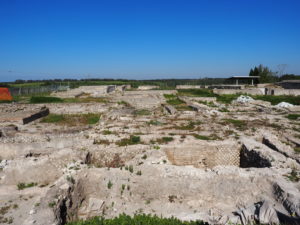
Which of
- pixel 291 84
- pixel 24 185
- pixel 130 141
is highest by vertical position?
pixel 291 84

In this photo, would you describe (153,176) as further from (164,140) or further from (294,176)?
(294,176)

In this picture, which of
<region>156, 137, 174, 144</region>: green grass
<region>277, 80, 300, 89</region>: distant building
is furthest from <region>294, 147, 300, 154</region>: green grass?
<region>277, 80, 300, 89</region>: distant building

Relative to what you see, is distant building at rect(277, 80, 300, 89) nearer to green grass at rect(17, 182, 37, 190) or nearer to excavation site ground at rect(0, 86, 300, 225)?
excavation site ground at rect(0, 86, 300, 225)

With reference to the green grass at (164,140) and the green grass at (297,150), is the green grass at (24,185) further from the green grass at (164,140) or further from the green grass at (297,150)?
the green grass at (297,150)

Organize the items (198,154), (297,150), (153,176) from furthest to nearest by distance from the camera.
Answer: (198,154)
(297,150)
(153,176)

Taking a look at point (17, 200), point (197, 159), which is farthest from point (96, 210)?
point (197, 159)

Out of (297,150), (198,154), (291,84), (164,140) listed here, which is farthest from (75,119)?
(291,84)

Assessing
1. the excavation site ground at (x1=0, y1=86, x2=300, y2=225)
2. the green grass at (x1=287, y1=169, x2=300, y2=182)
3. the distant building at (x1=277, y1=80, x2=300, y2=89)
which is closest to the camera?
the excavation site ground at (x1=0, y1=86, x2=300, y2=225)

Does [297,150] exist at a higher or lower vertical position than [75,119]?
lower

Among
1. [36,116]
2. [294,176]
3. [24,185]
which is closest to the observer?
[294,176]

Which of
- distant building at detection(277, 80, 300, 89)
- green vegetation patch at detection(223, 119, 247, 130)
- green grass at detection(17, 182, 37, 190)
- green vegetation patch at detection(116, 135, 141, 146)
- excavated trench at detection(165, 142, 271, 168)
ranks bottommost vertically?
green grass at detection(17, 182, 37, 190)

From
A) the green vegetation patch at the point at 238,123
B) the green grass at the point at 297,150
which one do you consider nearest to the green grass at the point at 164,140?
the green vegetation patch at the point at 238,123

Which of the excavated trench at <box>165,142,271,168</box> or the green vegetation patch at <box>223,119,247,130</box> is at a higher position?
the green vegetation patch at <box>223,119,247,130</box>

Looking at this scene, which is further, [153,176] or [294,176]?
[153,176]
